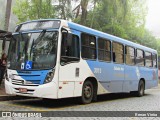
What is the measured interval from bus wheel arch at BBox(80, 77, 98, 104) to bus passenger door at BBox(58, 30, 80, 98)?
0.83 m

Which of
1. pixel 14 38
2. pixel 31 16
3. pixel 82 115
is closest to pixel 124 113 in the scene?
pixel 82 115

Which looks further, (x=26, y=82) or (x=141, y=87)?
(x=141, y=87)

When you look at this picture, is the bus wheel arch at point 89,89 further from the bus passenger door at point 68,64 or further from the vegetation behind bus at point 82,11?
the vegetation behind bus at point 82,11

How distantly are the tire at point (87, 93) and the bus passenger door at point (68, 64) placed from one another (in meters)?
0.82

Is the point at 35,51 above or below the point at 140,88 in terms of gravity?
above

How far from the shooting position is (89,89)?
12.6 metres

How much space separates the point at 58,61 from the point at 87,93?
242cm

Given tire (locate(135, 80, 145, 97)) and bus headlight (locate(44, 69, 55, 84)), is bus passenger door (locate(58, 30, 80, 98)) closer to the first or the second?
bus headlight (locate(44, 69, 55, 84))

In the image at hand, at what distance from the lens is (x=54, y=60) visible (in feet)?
34.8

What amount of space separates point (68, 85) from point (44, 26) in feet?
7.23

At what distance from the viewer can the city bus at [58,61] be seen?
34.8 feet

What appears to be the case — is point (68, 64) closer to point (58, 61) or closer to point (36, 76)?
point (58, 61)

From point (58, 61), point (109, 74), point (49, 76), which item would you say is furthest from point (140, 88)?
point (49, 76)

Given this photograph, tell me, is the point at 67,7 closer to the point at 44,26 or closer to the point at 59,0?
the point at 59,0
